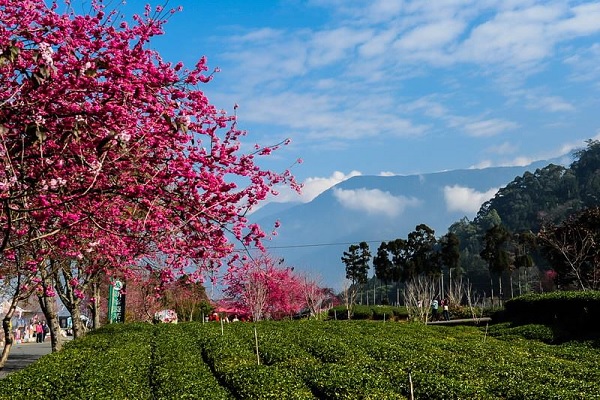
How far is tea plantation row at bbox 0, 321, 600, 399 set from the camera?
922 centimetres

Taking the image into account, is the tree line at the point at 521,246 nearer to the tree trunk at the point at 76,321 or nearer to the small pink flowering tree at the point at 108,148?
the tree trunk at the point at 76,321

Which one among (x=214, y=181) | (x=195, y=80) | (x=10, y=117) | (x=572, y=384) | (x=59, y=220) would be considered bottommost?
(x=572, y=384)

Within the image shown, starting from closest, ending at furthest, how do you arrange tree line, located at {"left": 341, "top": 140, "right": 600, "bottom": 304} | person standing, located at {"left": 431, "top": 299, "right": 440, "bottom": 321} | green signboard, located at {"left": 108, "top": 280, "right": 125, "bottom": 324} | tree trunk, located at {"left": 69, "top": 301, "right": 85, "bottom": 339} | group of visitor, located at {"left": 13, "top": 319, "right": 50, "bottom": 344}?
1. tree trunk, located at {"left": 69, "top": 301, "right": 85, "bottom": 339}
2. green signboard, located at {"left": 108, "top": 280, "right": 125, "bottom": 324}
3. person standing, located at {"left": 431, "top": 299, "right": 440, "bottom": 321}
4. tree line, located at {"left": 341, "top": 140, "right": 600, "bottom": 304}
5. group of visitor, located at {"left": 13, "top": 319, "right": 50, "bottom": 344}

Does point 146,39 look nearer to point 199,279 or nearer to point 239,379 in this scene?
point 199,279

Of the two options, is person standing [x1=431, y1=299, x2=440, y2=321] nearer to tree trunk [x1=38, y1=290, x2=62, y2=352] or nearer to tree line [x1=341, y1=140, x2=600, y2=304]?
tree line [x1=341, y1=140, x2=600, y2=304]

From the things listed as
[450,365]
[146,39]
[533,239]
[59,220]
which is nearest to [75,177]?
[59,220]

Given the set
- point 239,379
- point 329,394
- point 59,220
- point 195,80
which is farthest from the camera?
point 239,379

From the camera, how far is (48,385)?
963 cm

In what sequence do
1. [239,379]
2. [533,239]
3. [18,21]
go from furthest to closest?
[533,239] → [239,379] → [18,21]

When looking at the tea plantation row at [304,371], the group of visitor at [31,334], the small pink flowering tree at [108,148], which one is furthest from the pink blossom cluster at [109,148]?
the group of visitor at [31,334]

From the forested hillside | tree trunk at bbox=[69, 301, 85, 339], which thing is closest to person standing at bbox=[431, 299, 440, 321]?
the forested hillside

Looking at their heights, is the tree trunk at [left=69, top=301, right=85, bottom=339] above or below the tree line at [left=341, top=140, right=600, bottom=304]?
below

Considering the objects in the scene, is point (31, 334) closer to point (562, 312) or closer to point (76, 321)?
point (76, 321)

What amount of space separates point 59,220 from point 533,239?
54788 mm
